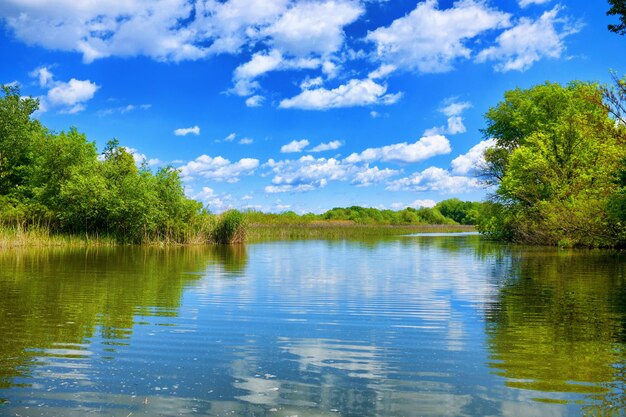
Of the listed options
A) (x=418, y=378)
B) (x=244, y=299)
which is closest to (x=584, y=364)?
(x=418, y=378)

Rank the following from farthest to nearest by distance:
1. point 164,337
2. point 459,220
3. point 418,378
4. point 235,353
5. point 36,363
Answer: point 459,220 < point 164,337 < point 235,353 < point 36,363 < point 418,378

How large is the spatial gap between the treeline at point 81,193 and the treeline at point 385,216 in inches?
786

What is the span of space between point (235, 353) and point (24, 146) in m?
45.6

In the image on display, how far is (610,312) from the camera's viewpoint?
37.9 feet

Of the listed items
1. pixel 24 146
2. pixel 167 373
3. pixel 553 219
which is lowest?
pixel 167 373

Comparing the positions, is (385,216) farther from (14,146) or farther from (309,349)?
(309,349)

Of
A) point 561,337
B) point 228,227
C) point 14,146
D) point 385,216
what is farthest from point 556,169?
point 385,216

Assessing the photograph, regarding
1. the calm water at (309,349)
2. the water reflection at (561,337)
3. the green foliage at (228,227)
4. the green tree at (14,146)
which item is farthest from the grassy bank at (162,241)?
the water reflection at (561,337)

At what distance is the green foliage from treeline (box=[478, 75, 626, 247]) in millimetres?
23447

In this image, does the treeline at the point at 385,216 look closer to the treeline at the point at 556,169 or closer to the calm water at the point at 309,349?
the treeline at the point at 556,169

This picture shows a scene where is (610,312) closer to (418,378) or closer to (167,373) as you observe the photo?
(418,378)

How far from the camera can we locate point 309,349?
8.08m

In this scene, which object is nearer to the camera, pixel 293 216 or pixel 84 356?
pixel 84 356

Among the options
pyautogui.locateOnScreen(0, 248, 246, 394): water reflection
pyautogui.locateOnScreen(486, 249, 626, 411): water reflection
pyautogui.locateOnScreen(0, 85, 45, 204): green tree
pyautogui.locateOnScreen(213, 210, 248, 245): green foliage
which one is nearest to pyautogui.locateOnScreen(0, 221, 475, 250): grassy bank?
pyautogui.locateOnScreen(213, 210, 248, 245): green foliage
